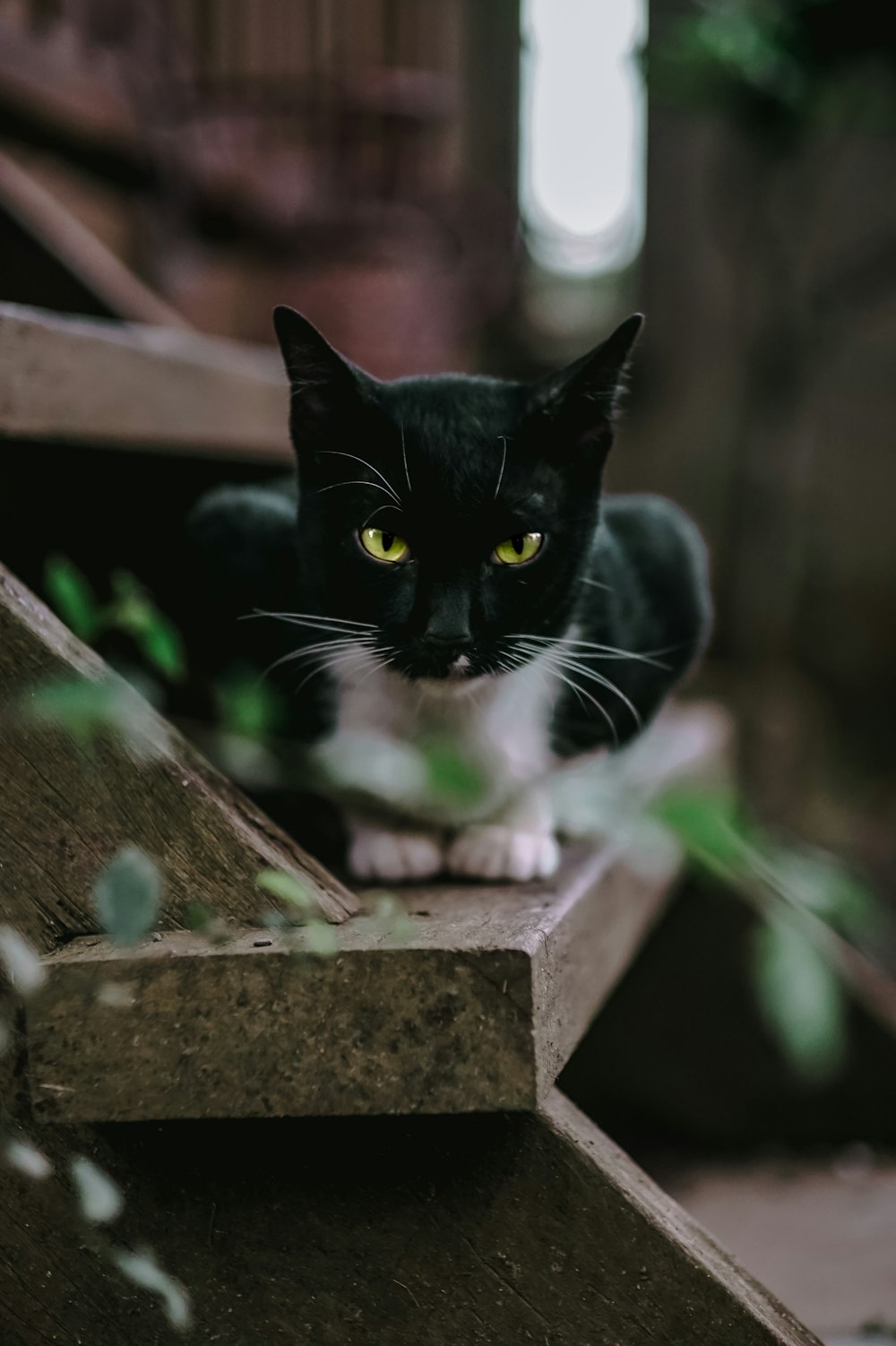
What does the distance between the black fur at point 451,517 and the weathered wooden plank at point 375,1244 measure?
36cm

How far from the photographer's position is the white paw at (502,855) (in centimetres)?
95

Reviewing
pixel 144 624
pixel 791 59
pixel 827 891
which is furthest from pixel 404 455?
pixel 791 59

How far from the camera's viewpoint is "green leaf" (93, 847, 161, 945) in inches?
27.4

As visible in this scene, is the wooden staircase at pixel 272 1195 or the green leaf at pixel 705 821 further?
the wooden staircase at pixel 272 1195

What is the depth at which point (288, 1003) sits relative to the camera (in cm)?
69

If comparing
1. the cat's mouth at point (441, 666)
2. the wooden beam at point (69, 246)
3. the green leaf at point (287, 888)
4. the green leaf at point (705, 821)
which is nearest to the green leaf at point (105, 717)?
the green leaf at point (287, 888)

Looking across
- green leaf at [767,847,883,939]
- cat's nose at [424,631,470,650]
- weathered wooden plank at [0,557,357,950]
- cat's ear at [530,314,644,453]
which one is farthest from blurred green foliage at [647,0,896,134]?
weathered wooden plank at [0,557,357,950]

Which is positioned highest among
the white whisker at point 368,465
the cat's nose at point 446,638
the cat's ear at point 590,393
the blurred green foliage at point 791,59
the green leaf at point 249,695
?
the blurred green foliage at point 791,59

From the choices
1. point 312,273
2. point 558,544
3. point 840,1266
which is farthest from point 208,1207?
point 312,273

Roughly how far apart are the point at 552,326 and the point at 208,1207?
322cm

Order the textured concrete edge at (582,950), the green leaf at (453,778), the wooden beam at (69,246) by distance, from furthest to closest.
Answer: the wooden beam at (69,246)
the textured concrete edge at (582,950)
the green leaf at (453,778)

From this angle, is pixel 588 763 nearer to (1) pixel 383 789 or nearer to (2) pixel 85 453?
(1) pixel 383 789

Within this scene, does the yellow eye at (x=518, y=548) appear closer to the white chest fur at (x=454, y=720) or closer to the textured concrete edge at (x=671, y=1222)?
the white chest fur at (x=454, y=720)

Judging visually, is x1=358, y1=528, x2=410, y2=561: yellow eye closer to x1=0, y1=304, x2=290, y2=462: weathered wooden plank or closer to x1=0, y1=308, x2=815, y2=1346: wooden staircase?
x1=0, y1=308, x2=815, y2=1346: wooden staircase
